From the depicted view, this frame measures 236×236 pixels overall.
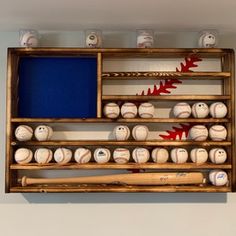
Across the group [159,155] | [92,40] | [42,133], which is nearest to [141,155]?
[159,155]

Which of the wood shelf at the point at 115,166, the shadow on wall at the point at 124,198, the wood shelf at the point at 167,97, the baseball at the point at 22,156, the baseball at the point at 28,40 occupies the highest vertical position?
the baseball at the point at 28,40

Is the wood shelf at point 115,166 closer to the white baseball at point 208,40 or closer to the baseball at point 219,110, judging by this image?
the baseball at point 219,110

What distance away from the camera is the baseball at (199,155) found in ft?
5.24

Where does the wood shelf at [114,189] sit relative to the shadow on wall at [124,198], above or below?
above

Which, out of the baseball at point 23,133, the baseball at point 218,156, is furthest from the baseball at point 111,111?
the baseball at point 218,156

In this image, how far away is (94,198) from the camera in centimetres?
170

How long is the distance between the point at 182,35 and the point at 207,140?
49 centimetres

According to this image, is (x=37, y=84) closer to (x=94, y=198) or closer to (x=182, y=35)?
(x=94, y=198)

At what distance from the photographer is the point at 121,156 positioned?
5.22 feet

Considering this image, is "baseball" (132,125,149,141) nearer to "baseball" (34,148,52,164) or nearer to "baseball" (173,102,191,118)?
"baseball" (173,102,191,118)

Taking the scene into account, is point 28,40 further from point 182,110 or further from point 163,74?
point 182,110

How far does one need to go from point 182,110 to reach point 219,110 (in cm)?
15

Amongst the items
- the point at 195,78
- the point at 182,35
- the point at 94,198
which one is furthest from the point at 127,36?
the point at 94,198

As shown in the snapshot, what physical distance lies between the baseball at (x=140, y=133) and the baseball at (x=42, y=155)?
36cm
